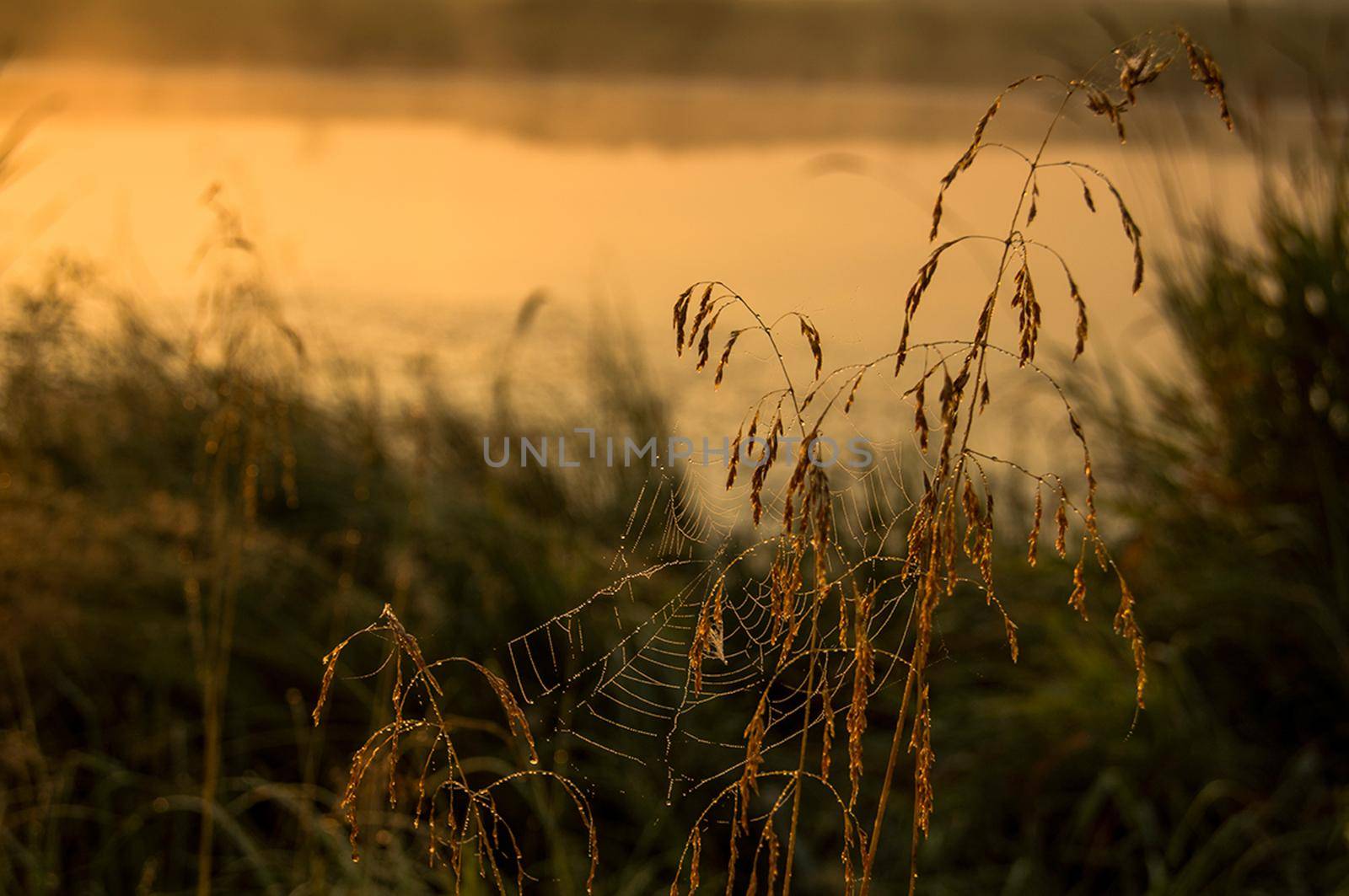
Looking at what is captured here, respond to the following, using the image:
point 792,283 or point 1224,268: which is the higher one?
point 792,283

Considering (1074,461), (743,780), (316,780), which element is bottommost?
(316,780)

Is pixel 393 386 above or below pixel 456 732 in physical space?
above

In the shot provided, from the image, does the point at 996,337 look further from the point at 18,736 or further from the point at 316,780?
the point at 18,736

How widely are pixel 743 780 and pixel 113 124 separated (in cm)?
1183

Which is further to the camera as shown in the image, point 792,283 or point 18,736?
point 792,283

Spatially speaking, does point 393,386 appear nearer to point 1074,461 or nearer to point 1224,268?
point 1074,461

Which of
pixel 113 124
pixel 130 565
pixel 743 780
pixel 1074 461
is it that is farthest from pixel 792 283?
pixel 113 124

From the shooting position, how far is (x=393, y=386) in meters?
4.59

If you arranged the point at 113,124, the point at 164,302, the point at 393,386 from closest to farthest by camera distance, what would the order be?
the point at 164,302 → the point at 393,386 → the point at 113,124

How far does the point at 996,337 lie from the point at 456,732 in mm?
1787

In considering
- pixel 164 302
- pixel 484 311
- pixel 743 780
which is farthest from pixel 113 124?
pixel 743 780

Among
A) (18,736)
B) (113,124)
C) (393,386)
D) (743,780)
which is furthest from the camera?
(113,124)

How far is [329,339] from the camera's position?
3.90 m

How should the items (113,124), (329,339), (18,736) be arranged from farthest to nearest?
(113,124)
(329,339)
(18,736)
